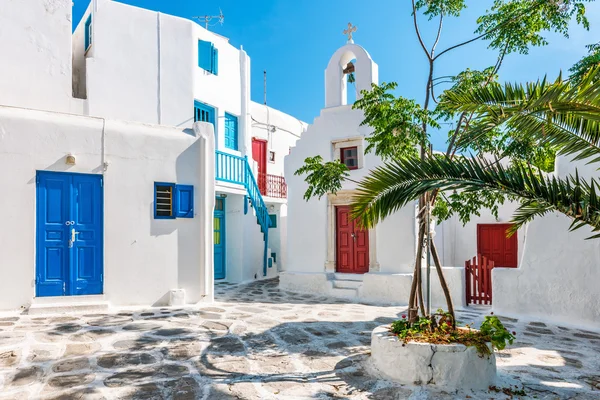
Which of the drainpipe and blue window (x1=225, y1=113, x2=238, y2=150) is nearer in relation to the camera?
blue window (x1=225, y1=113, x2=238, y2=150)

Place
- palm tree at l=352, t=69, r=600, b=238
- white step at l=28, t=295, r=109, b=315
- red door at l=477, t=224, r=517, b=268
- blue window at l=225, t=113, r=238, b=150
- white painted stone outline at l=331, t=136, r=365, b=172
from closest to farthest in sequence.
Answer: palm tree at l=352, t=69, r=600, b=238 < white step at l=28, t=295, r=109, b=315 < white painted stone outline at l=331, t=136, r=365, b=172 < red door at l=477, t=224, r=517, b=268 < blue window at l=225, t=113, r=238, b=150

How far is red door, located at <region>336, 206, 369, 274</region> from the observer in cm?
1112

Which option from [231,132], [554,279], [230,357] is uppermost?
[231,132]

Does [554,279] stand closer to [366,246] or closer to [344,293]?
[366,246]

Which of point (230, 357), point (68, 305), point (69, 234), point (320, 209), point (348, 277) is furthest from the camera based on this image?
point (320, 209)

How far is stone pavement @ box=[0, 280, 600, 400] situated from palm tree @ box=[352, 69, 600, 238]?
1.85m

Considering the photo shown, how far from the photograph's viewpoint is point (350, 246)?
1131 centimetres

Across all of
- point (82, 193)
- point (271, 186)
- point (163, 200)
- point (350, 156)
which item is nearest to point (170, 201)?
point (163, 200)

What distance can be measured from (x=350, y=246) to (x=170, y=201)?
16.5 ft

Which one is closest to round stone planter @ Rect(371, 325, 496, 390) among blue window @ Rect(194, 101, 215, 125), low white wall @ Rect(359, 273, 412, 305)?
low white wall @ Rect(359, 273, 412, 305)

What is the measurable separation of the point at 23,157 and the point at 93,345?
399cm

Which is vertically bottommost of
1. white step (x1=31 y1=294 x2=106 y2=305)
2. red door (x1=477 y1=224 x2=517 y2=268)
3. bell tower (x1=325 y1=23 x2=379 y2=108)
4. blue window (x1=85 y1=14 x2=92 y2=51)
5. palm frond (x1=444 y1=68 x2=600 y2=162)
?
white step (x1=31 y1=294 x2=106 y2=305)

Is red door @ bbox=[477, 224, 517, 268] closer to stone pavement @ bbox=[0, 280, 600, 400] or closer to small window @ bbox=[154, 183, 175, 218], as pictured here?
stone pavement @ bbox=[0, 280, 600, 400]

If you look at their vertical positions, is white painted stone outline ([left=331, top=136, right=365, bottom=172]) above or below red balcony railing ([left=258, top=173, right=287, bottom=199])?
above
